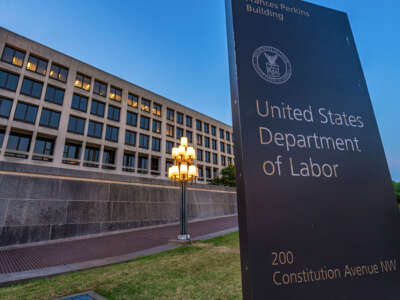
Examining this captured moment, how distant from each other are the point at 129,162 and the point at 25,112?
1309 cm

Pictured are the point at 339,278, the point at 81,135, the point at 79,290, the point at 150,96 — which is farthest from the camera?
the point at 150,96

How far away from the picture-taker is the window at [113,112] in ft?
93.1

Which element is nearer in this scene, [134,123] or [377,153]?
[377,153]

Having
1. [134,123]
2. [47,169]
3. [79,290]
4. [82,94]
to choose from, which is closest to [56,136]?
[82,94]

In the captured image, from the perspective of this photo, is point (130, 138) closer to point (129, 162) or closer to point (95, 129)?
point (129, 162)

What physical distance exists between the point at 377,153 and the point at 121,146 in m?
29.1

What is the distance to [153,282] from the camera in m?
4.29

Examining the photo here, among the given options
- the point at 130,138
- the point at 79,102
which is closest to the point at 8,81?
the point at 79,102

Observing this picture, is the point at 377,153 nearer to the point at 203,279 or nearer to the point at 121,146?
the point at 203,279

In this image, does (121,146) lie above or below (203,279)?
above

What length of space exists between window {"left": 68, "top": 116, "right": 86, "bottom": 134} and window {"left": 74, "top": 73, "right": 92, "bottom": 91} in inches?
174

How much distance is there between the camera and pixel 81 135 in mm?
25109

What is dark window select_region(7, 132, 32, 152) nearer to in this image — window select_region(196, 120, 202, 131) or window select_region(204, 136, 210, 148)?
window select_region(196, 120, 202, 131)

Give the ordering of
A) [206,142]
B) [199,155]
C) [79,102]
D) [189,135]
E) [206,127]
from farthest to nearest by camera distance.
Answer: [206,127], [206,142], [199,155], [189,135], [79,102]
